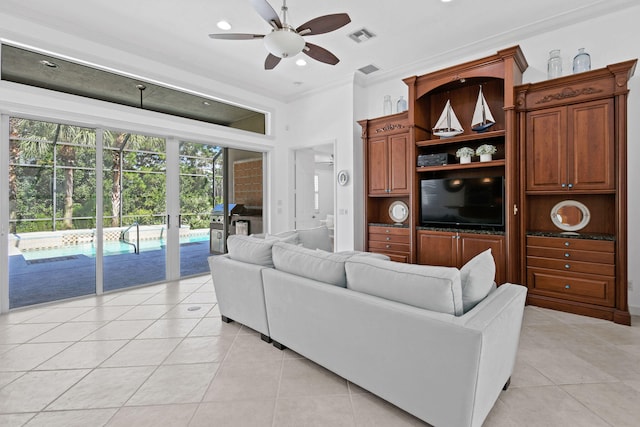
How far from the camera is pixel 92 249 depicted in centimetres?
392

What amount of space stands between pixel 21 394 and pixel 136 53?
151 inches

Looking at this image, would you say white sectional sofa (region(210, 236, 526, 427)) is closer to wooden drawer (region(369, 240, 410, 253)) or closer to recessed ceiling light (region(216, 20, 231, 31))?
wooden drawer (region(369, 240, 410, 253))

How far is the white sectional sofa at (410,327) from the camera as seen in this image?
138 centimetres

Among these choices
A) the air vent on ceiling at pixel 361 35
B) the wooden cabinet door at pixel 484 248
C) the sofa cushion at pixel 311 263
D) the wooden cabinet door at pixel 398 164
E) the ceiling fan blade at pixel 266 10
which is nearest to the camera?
the sofa cushion at pixel 311 263

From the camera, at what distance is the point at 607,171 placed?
9.77 feet

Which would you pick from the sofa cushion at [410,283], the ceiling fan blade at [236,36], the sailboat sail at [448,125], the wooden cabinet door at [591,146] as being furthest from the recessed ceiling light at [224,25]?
the wooden cabinet door at [591,146]

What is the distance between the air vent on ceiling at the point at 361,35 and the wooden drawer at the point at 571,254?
3.05 metres

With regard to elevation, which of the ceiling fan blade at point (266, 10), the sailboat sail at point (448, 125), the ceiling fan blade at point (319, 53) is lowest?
the sailboat sail at point (448, 125)

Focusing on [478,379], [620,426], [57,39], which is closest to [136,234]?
[57,39]

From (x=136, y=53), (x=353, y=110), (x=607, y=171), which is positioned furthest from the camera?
(x=353, y=110)

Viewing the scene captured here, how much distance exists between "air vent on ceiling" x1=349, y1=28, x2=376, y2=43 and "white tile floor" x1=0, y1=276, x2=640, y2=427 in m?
3.48

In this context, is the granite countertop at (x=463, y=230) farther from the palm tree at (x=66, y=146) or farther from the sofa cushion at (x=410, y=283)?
the palm tree at (x=66, y=146)

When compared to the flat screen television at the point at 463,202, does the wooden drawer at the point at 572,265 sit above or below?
below

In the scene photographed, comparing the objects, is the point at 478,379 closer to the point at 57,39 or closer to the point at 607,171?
the point at 607,171
